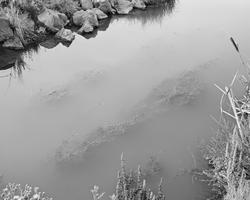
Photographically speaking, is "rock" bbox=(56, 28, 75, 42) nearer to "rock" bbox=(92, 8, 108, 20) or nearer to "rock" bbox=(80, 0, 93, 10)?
"rock" bbox=(92, 8, 108, 20)

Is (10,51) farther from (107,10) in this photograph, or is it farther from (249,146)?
(249,146)

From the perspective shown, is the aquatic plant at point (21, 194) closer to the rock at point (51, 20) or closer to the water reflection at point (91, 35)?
the water reflection at point (91, 35)

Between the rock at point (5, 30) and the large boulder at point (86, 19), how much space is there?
1.75 m

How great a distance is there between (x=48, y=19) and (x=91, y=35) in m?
1.13

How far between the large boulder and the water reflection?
0.49ft

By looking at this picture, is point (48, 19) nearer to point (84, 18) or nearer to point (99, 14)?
point (84, 18)

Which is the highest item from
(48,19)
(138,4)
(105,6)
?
(48,19)

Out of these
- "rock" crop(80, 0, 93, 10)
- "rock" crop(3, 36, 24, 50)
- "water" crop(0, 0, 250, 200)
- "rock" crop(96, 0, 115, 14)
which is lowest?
"water" crop(0, 0, 250, 200)

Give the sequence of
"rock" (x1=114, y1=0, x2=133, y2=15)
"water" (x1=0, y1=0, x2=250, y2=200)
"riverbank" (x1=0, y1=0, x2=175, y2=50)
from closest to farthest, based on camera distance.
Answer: "water" (x1=0, y1=0, x2=250, y2=200), "riverbank" (x1=0, y1=0, x2=175, y2=50), "rock" (x1=114, y1=0, x2=133, y2=15)

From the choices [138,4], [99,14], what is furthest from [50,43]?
[138,4]

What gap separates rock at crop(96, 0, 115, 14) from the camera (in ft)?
31.5

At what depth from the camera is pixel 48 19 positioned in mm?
8242

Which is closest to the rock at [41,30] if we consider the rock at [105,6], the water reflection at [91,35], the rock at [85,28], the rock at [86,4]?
the water reflection at [91,35]

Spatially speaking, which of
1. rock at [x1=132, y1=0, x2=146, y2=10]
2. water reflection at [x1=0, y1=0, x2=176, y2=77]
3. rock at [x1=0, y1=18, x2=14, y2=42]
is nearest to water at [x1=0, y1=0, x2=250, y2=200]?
water reflection at [x1=0, y1=0, x2=176, y2=77]
